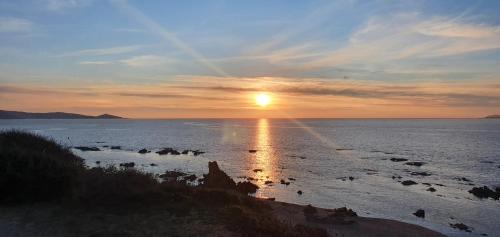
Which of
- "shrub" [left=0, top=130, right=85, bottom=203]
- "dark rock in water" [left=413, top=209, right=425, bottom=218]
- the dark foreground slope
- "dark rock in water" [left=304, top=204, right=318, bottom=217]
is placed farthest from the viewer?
"dark rock in water" [left=413, top=209, right=425, bottom=218]

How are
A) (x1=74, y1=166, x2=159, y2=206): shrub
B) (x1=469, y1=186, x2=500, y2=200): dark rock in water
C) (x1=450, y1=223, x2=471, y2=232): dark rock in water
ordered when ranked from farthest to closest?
1. (x1=469, y1=186, x2=500, y2=200): dark rock in water
2. (x1=450, y1=223, x2=471, y2=232): dark rock in water
3. (x1=74, y1=166, x2=159, y2=206): shrub

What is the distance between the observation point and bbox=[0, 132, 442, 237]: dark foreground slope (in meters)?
18.0

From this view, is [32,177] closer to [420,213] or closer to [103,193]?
[103,193]

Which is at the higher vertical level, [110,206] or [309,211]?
[110,206]

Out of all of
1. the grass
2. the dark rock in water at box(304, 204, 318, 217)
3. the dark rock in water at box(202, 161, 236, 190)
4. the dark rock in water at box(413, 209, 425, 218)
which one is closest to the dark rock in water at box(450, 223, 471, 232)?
the dark rock in water at box(413, 209, 425, 218)

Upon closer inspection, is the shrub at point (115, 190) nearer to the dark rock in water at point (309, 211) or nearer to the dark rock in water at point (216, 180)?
the dark rock in water at point (309, 211)

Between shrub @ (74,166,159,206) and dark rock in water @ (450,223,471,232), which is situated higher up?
shrub @ (74,166,159,206)

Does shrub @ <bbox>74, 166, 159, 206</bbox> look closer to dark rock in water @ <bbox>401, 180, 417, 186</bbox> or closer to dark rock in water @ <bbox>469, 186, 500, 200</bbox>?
dark rock in water @ <bbox>469, 186, 500, 200</bbox>

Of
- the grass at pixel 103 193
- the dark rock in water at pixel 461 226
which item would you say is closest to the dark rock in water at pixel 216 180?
the grass at pixel 103 193

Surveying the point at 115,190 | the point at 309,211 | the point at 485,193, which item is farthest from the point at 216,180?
the point at 485,193

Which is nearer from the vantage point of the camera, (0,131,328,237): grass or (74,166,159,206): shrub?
(0,131,328,237): grass

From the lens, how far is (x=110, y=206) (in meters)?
20.6

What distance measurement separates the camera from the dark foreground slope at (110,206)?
1797cm

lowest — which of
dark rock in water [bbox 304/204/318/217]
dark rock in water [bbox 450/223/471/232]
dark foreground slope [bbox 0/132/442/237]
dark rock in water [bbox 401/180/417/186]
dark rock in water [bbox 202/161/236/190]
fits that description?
dark rock in water [bbox 450/223/471/232]
